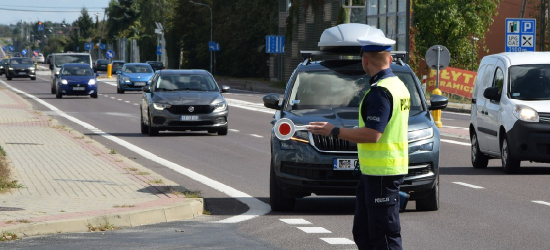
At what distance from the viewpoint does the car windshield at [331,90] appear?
13.4 m

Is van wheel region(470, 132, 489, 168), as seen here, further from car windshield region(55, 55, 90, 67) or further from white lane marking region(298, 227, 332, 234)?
car windshield region(55, 55, 90, 67)

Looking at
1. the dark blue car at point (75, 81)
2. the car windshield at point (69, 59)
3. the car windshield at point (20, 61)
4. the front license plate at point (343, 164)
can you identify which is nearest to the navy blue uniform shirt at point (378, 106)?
the front license plate at point (343, 164)

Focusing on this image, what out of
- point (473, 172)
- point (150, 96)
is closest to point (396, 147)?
point (473, 172)

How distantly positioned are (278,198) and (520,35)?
24.3 metres

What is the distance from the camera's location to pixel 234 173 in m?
17.6

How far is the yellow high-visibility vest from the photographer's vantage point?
683cm

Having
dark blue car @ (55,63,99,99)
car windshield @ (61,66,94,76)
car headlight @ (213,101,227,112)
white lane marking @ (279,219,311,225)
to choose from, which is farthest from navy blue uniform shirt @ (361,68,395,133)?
car windshield @ (61,66,94,76)

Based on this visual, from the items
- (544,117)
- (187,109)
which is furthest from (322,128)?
(187,109)

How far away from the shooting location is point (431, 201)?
12.7m

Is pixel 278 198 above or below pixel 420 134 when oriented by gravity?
below

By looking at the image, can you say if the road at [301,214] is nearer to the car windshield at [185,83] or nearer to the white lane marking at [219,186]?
the white lane marking at [219,186]

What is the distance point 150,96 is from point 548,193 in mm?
14407

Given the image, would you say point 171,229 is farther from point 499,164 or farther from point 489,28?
point 489,28

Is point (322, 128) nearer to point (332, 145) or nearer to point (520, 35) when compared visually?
point (332, 145)
